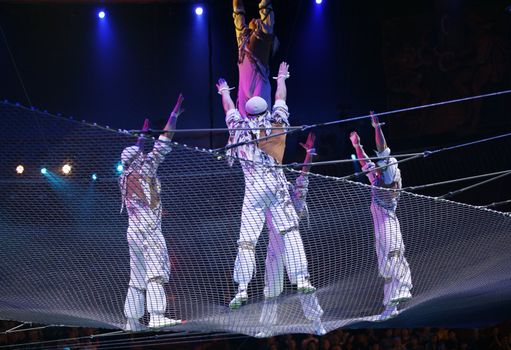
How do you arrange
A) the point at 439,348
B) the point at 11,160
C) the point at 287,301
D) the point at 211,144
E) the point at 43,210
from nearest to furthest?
the point at 11,160 → the point at 43,210 → the point at 287,301 → the point at 439,348 → the point at 211,144

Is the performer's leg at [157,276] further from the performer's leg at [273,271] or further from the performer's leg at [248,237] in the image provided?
the performer's leg at [273,271]

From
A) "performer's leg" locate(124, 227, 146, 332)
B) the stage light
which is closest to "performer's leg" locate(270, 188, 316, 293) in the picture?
"performer's leg" locate(124, 227, 146, 332)

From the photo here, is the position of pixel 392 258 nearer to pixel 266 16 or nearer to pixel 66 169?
pixel 66 169

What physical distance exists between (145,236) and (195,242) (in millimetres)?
334

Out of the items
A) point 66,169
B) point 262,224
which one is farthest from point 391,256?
point 66,169

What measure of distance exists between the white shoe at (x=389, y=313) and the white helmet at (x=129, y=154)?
2.17 metres

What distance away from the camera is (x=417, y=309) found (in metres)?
6.08

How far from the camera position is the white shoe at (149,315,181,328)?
225 inches

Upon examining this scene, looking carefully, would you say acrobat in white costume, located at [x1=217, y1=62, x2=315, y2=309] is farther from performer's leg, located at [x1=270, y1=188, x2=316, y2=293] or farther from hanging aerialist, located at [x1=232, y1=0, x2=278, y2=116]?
hanging aerialist, located at [x1=232, y1=0, x2=278, y2=116]

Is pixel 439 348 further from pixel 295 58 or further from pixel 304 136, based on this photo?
pixel 295 58

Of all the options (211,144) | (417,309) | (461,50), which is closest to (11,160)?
(417,309)

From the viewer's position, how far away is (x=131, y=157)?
4.80 metres

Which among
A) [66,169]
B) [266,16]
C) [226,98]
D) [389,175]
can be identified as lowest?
[66,169]

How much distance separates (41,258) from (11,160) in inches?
34.4
